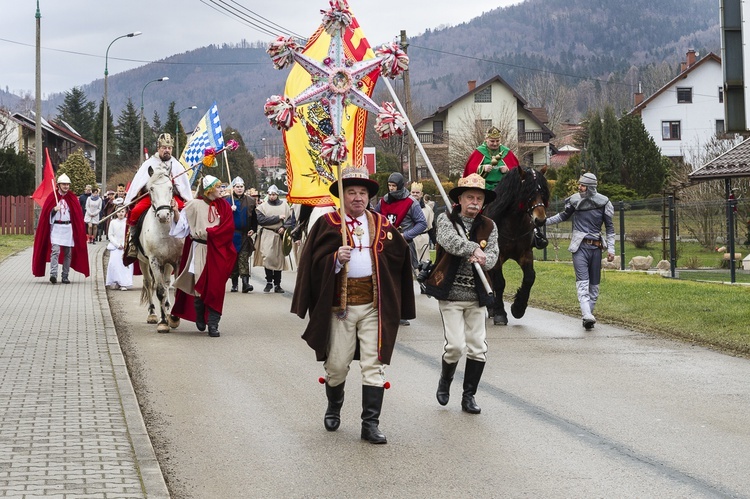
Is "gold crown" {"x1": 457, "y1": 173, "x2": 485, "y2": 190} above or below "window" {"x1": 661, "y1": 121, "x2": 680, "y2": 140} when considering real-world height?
below

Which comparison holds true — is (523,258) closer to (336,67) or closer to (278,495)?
(336,67)

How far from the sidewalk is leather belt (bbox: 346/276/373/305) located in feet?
5.37

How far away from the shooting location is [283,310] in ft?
56.7

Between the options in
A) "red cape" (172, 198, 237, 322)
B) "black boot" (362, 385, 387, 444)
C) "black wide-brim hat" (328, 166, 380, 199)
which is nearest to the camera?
"black boot" (362, 385, 387, 444)

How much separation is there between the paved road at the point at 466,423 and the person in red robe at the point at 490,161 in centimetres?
244

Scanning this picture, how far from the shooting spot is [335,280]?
25.5ft

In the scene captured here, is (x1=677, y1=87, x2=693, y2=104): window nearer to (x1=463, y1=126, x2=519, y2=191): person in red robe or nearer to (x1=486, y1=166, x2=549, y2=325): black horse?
(x1=463, y1=126, x2=519, y2=191): person in red robe

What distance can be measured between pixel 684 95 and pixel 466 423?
7658cm

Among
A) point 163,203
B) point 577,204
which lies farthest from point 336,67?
point 577,204

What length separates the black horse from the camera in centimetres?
1426

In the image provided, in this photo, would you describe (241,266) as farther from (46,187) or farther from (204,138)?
(46,187)

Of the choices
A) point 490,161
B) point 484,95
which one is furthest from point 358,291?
point 484,95

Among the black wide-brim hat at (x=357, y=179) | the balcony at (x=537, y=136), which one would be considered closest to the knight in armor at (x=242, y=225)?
the black wide-brim hat at (x=357, y=179)

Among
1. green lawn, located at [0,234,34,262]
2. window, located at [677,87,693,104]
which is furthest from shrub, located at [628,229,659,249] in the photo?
window, located at [677,87,693,104]
